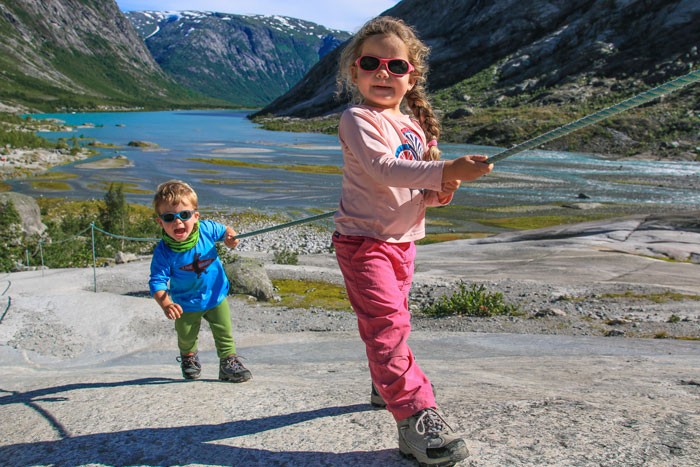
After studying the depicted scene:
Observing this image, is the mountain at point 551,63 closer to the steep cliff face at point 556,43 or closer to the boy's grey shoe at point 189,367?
the steep cliff face at point 556,43

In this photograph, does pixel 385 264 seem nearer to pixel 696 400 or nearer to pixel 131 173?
pixel 696 400

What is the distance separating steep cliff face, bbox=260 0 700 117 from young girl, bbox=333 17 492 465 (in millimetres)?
101836

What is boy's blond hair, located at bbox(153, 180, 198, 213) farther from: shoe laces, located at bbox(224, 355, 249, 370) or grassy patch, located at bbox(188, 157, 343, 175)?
grassy patch, located at bbox(188, 157, 343, 175)

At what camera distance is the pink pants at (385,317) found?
364 centimetres

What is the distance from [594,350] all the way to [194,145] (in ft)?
297

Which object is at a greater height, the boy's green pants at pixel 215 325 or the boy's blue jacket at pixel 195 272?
the boy's blue jacket at pixel 195 272

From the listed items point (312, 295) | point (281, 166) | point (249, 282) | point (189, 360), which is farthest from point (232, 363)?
point (281, 166)

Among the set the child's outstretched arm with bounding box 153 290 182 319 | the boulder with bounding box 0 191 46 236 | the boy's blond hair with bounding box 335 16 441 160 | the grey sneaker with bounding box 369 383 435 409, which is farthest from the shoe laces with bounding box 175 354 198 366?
the boulder with bounding box 0 191 46 236

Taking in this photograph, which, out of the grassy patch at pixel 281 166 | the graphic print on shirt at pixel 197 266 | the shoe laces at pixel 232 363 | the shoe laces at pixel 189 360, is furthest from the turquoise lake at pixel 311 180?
the graphic print on shirt at pixel 197 266

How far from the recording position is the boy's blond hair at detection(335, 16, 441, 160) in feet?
13.6

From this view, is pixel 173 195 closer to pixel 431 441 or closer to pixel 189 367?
pixel 189 367

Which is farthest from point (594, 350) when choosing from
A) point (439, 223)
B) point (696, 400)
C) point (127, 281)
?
point (439, 223)

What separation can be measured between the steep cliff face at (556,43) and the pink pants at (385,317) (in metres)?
102

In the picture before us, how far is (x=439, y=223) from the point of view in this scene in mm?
37906
